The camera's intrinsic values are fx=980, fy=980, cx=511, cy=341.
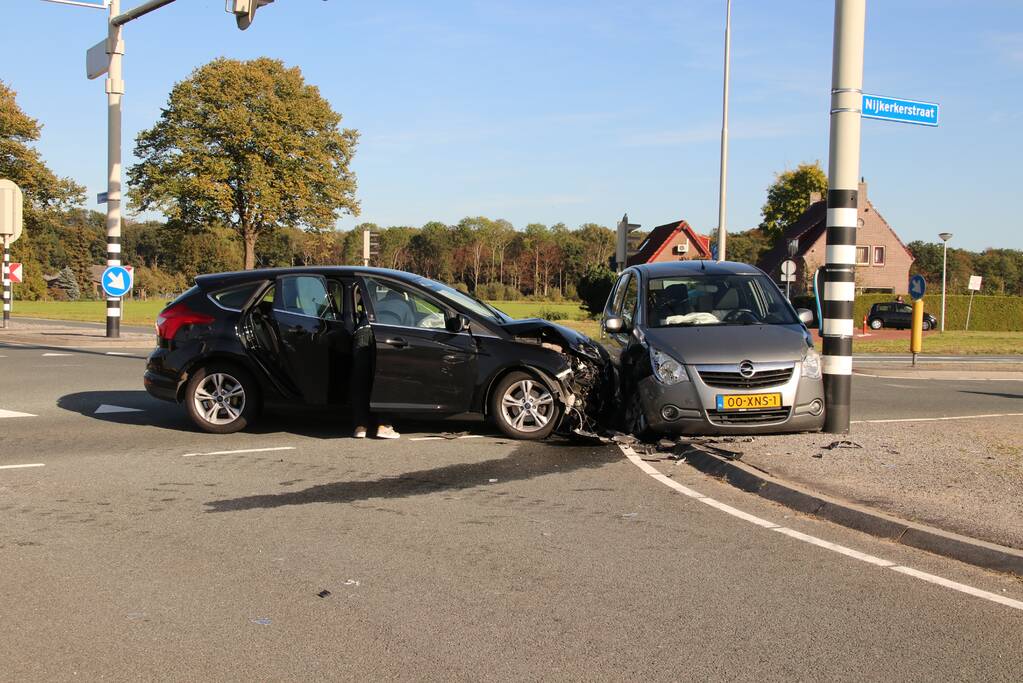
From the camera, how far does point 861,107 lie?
9375 millimetres

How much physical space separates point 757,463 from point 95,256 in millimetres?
123634

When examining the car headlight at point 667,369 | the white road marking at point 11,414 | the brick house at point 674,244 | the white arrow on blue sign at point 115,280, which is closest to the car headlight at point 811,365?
the car headlight at point 667,369

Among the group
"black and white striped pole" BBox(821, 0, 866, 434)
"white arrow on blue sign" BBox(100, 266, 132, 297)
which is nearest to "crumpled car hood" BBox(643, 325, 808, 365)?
"black and white striped pole" BBox(821, 0, 866, 434)

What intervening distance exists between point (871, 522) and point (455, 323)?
4.54 m

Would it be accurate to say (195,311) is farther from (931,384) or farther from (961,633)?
(931,384)

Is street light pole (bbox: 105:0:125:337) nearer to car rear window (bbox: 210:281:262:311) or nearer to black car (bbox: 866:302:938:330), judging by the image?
car rear window (bbox: 210:281:262:311)

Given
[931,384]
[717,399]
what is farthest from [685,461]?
[931,384]

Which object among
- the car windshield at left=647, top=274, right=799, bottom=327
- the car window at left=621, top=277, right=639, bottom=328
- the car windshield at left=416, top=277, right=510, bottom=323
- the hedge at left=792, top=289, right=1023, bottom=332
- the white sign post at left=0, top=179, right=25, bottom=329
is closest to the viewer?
the car windshield at left=416, top=277, right=510, bottom=323

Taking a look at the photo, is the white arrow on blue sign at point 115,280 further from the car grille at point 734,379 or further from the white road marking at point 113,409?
the car grille at point 734,379

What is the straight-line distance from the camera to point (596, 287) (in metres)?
50.9

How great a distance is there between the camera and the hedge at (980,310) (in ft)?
187

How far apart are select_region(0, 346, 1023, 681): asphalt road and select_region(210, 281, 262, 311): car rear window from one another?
1.90 m

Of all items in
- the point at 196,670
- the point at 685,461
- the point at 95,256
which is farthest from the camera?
the point at 95,256

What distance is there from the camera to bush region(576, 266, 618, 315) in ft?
165
